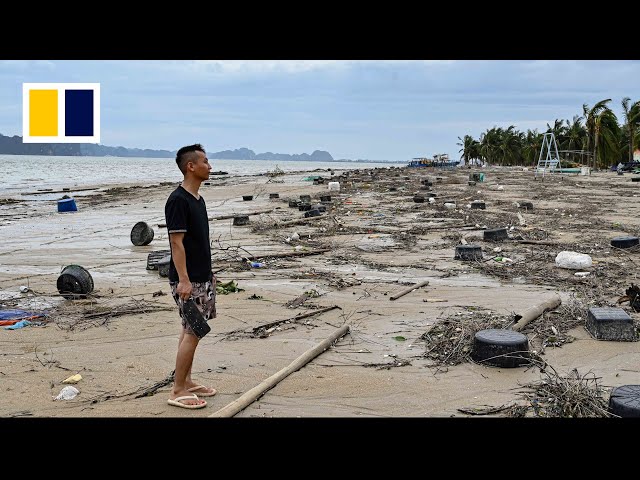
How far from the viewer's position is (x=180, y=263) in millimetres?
3375

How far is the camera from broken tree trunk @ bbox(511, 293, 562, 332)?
4916 mm

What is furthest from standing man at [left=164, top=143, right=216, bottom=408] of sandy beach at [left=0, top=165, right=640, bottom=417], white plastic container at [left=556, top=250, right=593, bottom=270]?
white plastic container at [left=556, top=250, right=593, bottom=270]

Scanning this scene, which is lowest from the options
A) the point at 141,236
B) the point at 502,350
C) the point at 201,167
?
the point at 502,350

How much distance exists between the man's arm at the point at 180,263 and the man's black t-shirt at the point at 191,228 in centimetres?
4

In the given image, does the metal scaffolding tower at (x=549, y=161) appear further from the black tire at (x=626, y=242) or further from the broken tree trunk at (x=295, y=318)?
the broken tree trunk at (x=295, y=318)

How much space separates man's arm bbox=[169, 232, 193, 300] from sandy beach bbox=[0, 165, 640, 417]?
2.45 ft

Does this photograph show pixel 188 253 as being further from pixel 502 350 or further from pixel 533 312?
pixel 533 312

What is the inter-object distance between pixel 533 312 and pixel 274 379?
108 inches

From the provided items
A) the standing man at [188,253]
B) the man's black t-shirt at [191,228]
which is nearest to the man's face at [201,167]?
the standing man at [188,253]

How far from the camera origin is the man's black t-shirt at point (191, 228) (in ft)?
10.9

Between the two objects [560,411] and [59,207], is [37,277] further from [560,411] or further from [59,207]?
[59,207]

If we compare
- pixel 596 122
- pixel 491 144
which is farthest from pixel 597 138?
pixel 491 144

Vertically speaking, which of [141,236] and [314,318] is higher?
[141,236]
